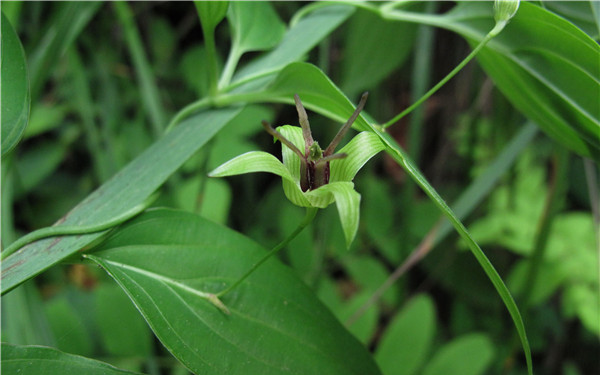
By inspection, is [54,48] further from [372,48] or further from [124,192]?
[372,48]

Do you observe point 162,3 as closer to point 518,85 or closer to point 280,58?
point 280,58

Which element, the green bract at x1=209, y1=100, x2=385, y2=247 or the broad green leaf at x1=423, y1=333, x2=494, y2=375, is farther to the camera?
the broad green leaf at x1=423, y1=333, x2=494, y2=375

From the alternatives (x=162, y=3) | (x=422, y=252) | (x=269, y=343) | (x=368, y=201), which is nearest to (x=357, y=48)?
(x=368, y=201)

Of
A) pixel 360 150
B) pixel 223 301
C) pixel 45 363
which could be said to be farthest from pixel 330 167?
pixel 45 363

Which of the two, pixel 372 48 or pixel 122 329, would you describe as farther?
pixel 372 48

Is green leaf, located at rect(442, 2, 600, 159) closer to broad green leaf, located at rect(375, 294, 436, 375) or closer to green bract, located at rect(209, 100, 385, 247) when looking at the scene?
green bract, located at rect(209, 100, 385, 247)

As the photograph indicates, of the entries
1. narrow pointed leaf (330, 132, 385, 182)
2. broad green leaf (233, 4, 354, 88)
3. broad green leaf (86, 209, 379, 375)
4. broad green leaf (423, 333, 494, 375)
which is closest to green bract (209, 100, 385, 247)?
narrow pointed leaf (330, 132, 385, 182)

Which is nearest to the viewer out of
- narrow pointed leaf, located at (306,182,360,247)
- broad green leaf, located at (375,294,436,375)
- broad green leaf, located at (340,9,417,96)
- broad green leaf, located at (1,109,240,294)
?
narrow pointed leaf, located at (306,182,360,247)
